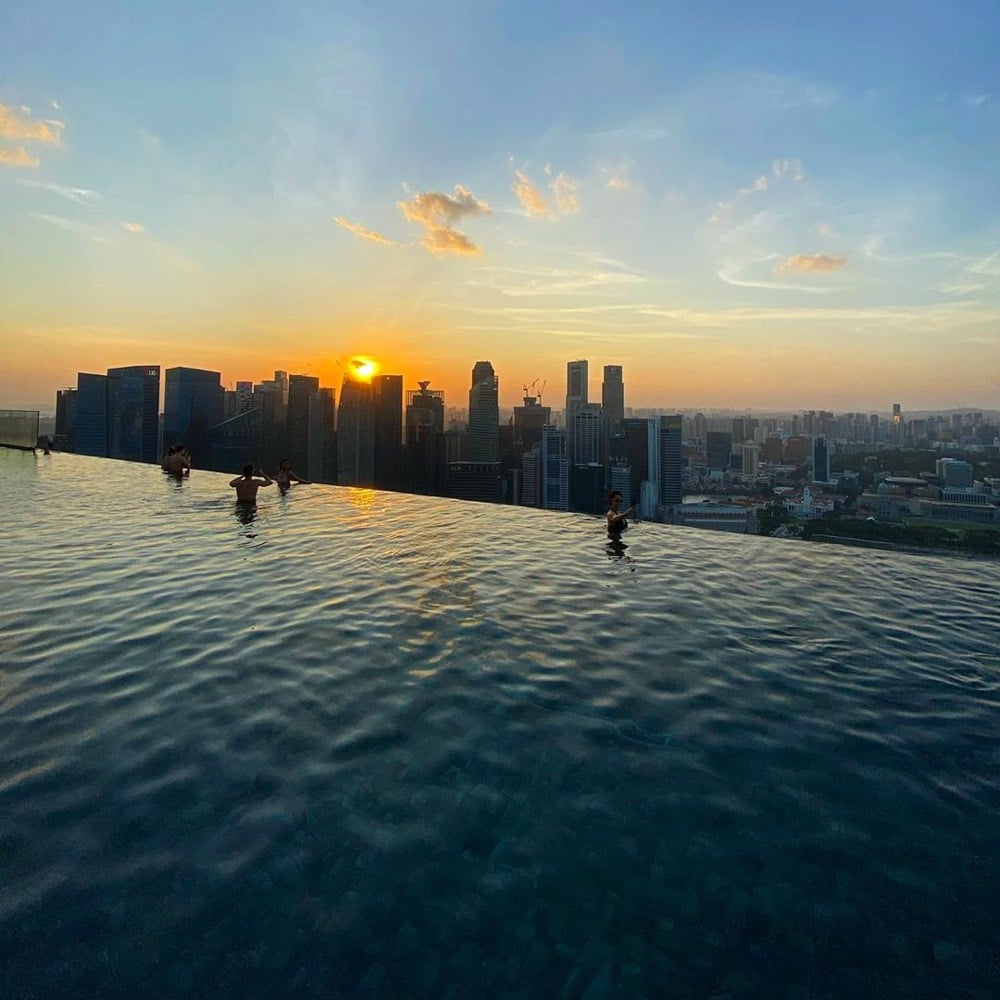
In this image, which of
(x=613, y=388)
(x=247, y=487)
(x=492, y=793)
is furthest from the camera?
(x=613, y=388)

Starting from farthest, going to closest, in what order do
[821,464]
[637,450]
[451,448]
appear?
[821,464]
[637,450]
[451,448]

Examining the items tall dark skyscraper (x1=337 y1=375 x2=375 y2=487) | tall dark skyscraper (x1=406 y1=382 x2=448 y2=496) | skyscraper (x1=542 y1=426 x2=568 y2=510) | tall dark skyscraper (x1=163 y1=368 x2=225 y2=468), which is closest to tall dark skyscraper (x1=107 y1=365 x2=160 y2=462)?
tall dark skyscraper (x1=163 y1=368 x2=225 y2=468)

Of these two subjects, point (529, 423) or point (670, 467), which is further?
point (529, 423)

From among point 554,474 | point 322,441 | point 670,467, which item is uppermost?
point 322,441

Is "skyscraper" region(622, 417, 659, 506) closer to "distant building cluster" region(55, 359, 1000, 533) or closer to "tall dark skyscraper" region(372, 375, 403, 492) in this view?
"distant building cluster" region(55, 359, 1000, 533)

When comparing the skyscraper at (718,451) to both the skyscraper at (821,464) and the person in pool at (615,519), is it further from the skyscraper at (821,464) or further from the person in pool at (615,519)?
the person in pool at (615,519)

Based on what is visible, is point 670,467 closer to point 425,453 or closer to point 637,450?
point 637,450

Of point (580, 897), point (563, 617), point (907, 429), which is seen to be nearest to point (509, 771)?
point (580, 897)

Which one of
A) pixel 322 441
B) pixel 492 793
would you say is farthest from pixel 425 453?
pixel 492 793
